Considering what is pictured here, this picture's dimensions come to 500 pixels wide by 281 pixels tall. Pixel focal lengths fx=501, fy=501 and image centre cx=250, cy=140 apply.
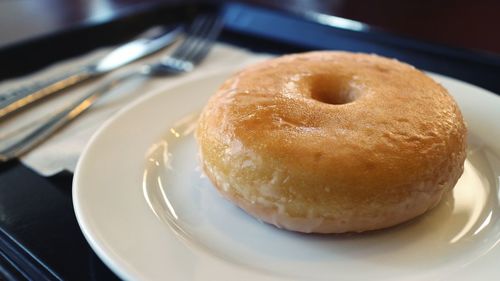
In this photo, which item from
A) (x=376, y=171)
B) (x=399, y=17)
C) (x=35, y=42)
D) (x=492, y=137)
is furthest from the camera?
(x=399, y=17)

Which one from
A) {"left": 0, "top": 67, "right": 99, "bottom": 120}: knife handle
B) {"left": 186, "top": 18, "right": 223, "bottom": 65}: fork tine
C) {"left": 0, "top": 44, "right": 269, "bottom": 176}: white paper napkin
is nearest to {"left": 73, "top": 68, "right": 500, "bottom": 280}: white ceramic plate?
{"left": 0, "top": 44, "right": 269, "bottom": 176}: white paper napkin

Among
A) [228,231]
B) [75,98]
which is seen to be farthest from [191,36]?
[228,231]

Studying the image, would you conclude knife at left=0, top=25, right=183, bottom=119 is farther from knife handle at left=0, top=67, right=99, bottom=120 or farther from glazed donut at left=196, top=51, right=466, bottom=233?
glazed donut at left=196, top=51, right=466, bottom=233

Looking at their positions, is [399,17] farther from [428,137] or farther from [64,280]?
[64,280]

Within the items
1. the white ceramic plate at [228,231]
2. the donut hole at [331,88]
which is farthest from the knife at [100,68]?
the donut hole at [331,88]

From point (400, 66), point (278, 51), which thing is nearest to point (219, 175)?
point (400, 66)

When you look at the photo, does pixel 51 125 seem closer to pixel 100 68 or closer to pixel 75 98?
pixel 75 98
